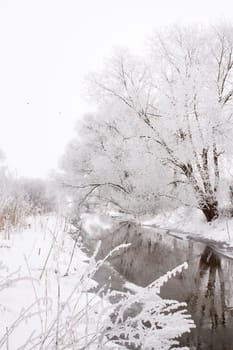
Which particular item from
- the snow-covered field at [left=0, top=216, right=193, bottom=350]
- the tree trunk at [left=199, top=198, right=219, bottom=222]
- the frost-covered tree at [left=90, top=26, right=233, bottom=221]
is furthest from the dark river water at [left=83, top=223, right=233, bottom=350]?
the frost-covered tree at [left=90, top=26, right=233, bottom=221]

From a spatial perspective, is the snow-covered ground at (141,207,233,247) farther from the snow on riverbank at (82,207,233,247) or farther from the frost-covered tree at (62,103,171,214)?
the frost-covered tree at (62,103,171,214)

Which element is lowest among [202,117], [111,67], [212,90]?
[202,117]

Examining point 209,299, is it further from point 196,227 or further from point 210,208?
point 196,227

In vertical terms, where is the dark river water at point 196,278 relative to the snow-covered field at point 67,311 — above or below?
below

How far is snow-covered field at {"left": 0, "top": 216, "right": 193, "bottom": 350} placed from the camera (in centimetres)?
221

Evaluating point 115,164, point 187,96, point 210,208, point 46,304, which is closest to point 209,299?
point 46,304

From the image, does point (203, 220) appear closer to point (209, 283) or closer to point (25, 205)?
point (25, 205)

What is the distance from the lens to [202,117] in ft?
A: 61.5

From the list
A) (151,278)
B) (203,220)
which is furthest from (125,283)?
(203,220)

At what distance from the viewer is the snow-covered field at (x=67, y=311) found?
87.2 inches

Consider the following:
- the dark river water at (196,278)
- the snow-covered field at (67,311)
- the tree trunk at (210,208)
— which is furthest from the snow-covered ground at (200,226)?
the snow-covered field at (67,311)

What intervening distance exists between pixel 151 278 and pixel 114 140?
18593 mm

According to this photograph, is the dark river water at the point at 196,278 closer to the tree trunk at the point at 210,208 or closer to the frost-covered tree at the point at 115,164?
the tree trunk at the point at 210,208

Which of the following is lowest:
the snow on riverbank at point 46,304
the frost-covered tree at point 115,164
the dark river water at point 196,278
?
the dark river water at point 196,278
